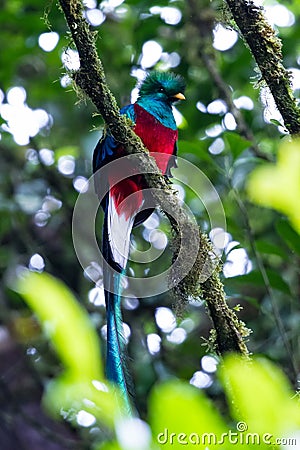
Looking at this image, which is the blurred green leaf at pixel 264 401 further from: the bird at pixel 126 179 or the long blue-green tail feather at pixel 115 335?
the bird at pixel 126 179

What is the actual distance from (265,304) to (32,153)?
135cm

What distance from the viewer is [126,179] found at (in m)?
2.28

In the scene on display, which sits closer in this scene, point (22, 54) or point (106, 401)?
point (106, 401)

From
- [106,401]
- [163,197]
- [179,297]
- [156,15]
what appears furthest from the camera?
[156,15]

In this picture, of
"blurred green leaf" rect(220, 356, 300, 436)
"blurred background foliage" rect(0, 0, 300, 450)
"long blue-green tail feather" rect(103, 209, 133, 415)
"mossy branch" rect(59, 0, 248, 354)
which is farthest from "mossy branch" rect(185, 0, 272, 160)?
"blurred green leaf" rect(220, 356, 300, 436)

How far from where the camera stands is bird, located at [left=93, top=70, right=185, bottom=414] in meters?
2.08

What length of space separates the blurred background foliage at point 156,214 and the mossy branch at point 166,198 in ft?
1.81

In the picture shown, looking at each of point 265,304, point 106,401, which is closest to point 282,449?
point 106,401

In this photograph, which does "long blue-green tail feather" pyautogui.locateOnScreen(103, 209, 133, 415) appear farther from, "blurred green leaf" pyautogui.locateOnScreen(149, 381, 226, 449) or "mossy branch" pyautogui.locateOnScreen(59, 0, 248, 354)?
"blurred green leaf" pyautogui.locateOnScreen(149, 381, 226, 449)

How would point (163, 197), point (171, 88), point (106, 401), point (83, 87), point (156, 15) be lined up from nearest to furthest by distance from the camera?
1. point (106, 401)
2. point (83, 87)
3. point (163, 197)
4. point (171, 88)
5. point (156, 15)

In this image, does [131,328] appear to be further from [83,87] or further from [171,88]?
[83,87]

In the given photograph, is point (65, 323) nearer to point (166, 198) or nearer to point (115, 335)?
point (166, 198)

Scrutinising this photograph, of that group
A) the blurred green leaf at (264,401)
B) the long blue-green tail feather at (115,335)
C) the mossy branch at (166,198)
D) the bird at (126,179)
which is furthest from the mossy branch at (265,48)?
the blurred green leaf at (264,401)

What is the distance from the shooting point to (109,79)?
300cm
